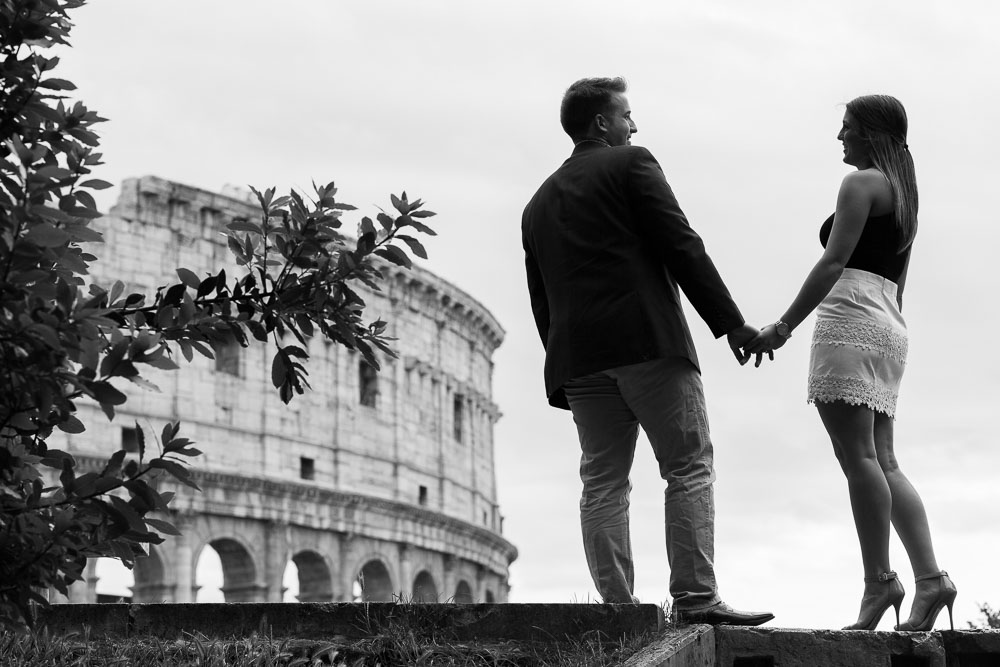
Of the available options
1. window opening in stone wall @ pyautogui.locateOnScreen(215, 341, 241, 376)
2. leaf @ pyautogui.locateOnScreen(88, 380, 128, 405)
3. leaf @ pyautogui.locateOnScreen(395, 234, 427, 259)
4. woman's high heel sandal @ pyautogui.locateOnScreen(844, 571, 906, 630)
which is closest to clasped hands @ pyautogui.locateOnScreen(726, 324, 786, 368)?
woman's high heel sandal @ pyautogui.locateOnScreen(844, 571, 906, 630)

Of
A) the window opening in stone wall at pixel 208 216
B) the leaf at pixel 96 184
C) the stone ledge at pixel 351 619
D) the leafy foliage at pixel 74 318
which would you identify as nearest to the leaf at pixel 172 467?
the leafy foliage at pixel 74 318

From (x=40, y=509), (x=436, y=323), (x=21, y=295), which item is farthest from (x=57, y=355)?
(x=436, y=323)

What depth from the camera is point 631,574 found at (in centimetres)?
566

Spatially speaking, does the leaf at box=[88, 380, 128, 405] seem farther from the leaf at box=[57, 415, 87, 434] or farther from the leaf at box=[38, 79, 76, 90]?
the leaf at box=[38, 79, 76, 90]

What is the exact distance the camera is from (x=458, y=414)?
162 feet

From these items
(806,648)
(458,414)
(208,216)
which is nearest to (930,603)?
(806,648)

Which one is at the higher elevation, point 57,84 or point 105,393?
point 57,84

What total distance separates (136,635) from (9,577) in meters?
2.16

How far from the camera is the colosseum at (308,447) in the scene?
123ft

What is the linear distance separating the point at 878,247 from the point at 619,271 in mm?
1207

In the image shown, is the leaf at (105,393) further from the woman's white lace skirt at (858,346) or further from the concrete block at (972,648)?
the concrete block at (972,648)

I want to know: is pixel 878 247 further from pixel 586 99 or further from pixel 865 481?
pixel 586 99

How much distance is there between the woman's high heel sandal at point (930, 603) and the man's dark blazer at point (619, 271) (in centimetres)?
131

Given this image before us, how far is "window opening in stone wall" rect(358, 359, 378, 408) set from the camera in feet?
145
